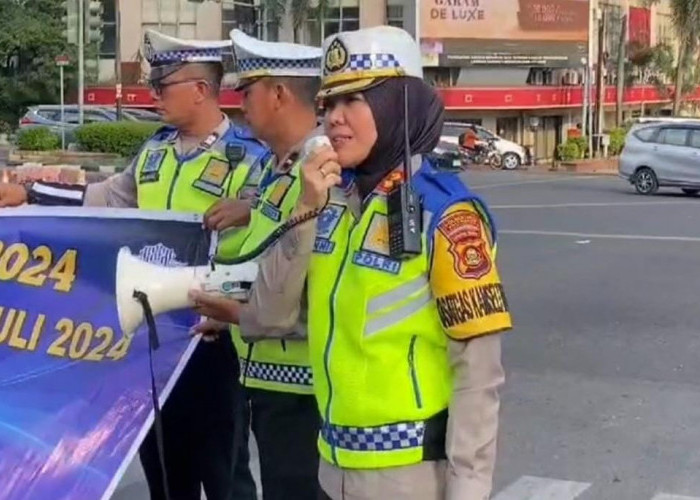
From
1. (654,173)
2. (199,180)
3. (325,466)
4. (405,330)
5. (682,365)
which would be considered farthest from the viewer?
(654,173)

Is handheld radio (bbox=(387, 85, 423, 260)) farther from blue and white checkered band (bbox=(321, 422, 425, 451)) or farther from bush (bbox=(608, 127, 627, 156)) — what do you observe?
bush (bbox=(608, 127, 627, 156))

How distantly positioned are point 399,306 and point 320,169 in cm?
33

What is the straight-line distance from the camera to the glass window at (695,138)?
1119 inches

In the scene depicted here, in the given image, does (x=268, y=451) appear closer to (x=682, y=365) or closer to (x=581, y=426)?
(x=581, y=426)

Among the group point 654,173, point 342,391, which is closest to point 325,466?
point 342,391

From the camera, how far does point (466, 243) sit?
9.27 feet

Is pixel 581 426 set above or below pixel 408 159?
below

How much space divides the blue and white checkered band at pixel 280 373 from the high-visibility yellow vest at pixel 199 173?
81cm

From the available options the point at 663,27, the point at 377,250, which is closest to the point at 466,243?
the point at 377,250

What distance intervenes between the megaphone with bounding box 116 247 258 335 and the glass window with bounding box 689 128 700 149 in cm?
2606

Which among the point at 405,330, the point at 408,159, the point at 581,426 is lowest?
the point at 581,426

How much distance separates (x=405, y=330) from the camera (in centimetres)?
285

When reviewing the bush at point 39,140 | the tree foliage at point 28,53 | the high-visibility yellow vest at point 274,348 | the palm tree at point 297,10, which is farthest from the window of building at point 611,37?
the high-visibility yellow vest at point 274,348

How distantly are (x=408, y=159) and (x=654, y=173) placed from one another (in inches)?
1047
